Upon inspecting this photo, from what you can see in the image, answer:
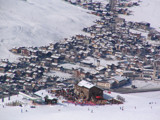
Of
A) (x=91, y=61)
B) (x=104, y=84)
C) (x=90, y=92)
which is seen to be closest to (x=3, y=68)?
(x=91, y=61)

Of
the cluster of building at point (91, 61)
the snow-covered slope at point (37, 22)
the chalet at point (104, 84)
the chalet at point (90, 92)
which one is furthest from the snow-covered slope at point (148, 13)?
the chalet at point (90, 92)

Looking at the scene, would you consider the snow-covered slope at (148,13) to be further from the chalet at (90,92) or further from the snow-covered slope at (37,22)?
the chalet at (90,92)

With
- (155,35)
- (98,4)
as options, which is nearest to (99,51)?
(155,35)

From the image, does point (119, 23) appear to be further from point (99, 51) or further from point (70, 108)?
point (70, 108)

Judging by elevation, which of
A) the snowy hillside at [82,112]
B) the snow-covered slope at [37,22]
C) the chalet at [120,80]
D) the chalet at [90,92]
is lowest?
the snowy hillside at [82,112]

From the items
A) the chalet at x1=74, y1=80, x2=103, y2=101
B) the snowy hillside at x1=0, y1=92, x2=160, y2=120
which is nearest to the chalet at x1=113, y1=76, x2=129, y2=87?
the chalet at x1=74, y1=80, x2=103, y2=101

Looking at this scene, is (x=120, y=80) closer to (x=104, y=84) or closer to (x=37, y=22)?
(x=104, y=84)
